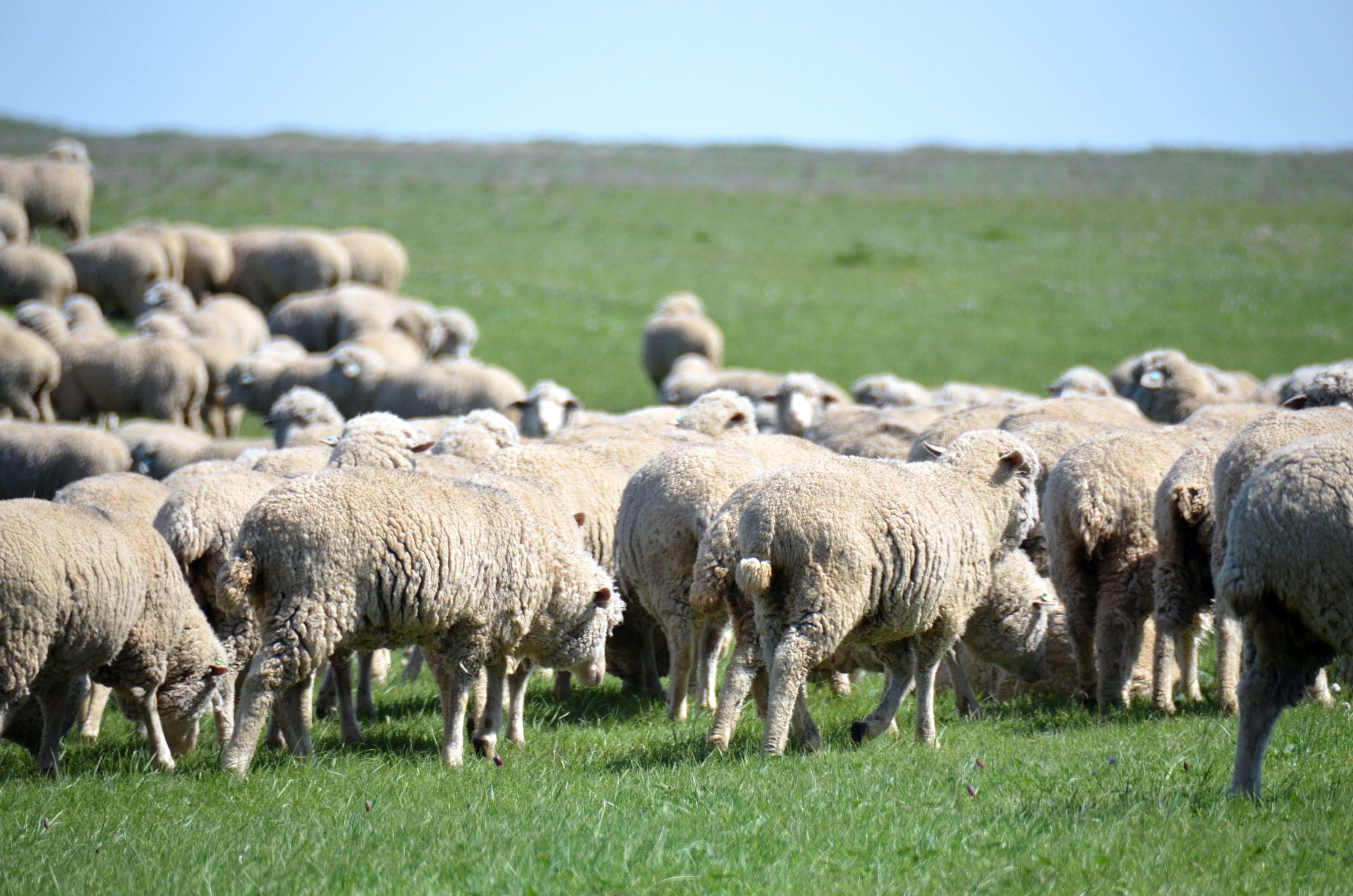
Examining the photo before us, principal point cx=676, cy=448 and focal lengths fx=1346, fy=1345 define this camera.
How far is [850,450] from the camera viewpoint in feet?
38.2

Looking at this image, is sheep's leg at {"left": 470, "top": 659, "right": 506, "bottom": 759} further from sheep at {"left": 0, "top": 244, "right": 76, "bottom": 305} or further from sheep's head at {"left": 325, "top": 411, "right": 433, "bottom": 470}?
sheep at {"left": 0, "top": 244, "right": 76, "bottom": 305}

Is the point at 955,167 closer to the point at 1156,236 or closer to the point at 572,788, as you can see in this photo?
the point at 1156,236

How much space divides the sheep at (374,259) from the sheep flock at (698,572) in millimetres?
14089

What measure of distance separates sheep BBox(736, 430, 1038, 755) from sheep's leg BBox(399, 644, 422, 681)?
12.4 ft

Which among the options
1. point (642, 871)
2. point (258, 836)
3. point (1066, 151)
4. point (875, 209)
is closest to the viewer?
point (642, 871)

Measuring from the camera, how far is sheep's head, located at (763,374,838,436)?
13.6 m

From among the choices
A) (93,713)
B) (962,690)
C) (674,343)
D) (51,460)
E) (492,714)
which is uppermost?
(492,714)

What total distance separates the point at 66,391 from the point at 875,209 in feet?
107

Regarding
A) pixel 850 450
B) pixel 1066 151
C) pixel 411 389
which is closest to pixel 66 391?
pixel 411 389

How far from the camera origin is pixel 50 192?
74.1ft

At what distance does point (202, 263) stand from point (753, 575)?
19.8 meters

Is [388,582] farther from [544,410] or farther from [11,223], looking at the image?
[11,223]

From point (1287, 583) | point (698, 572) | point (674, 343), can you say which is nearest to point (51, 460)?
point (698, 572)

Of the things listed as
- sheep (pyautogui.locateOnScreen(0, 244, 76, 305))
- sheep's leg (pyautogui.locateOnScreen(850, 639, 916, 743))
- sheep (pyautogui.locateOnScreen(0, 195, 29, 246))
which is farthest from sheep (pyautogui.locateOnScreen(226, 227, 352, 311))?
sheep's leg (pyautogui.locateOnScreen(850, 639, 916, 743))
